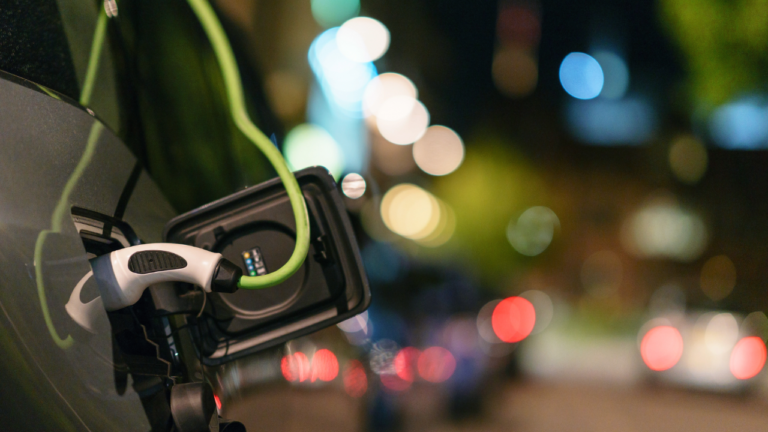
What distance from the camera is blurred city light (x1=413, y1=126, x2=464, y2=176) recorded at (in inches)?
1016

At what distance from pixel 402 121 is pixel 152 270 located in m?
22.6

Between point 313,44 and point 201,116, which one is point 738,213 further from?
point 201,116

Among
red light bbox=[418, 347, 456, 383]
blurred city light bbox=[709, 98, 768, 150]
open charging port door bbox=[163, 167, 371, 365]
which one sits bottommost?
red light bbox=[418, 347, 456, 383]

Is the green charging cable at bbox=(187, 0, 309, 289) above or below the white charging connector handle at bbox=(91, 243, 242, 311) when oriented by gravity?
above

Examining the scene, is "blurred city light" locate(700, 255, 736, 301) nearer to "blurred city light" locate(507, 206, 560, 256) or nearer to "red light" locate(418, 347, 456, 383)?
"blurred city light" locate(507, 206, 560, 256)

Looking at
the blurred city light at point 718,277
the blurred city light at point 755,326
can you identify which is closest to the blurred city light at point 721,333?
the blurred city light at point 755,326

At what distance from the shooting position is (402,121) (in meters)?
22.9

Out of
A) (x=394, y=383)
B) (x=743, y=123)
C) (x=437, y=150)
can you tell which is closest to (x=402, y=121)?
(x=437, y=150)

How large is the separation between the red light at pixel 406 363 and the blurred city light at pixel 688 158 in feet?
43.1

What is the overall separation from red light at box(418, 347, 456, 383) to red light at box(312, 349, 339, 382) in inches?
85.5

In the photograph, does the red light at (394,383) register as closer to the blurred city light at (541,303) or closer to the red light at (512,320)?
the red light at (512,320)

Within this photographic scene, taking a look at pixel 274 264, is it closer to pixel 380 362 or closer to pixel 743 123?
pixel 380 362

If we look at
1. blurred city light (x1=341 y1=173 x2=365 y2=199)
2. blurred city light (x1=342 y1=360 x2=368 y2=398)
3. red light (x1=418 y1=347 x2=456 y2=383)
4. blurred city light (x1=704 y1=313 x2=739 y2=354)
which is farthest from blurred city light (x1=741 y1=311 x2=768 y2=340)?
blurred city light (x1=341 y1=173 x2=365 y2=199)

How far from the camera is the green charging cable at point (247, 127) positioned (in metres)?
0.83
